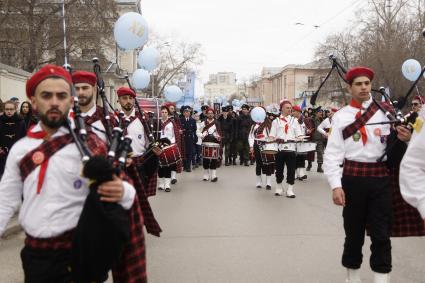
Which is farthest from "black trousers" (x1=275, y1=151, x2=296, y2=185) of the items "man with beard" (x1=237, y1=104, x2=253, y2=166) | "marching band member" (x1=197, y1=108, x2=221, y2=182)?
"man with beard" (x1=237, y1=104, x2=253, y2=166)

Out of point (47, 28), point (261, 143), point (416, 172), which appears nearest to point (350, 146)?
point (416, 172)

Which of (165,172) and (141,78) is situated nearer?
(141,78)

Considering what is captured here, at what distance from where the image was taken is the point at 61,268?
115 inches

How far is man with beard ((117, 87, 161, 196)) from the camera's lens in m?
6.88

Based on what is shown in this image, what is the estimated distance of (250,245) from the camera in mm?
6805

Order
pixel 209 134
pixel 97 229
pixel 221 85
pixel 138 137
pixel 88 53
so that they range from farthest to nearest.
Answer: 1. pixel 221 85
2. pixel 88 53
3. pixel 209 134
4. pixel 138 137
5. pixel 97 229

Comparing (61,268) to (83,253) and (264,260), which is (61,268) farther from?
(264,260)

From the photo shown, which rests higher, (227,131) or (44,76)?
(44,76)

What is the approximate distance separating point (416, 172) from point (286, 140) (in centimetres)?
792

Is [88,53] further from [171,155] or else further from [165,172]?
[171,155]

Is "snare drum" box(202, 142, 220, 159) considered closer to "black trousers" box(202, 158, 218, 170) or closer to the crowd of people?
"black trousers" box(202, 158, 218, 170)

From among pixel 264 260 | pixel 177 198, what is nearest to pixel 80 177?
pixel 264 260

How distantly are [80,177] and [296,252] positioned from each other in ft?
13.4

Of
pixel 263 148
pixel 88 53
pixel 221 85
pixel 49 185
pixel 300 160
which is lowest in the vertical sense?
pixel 300 160
